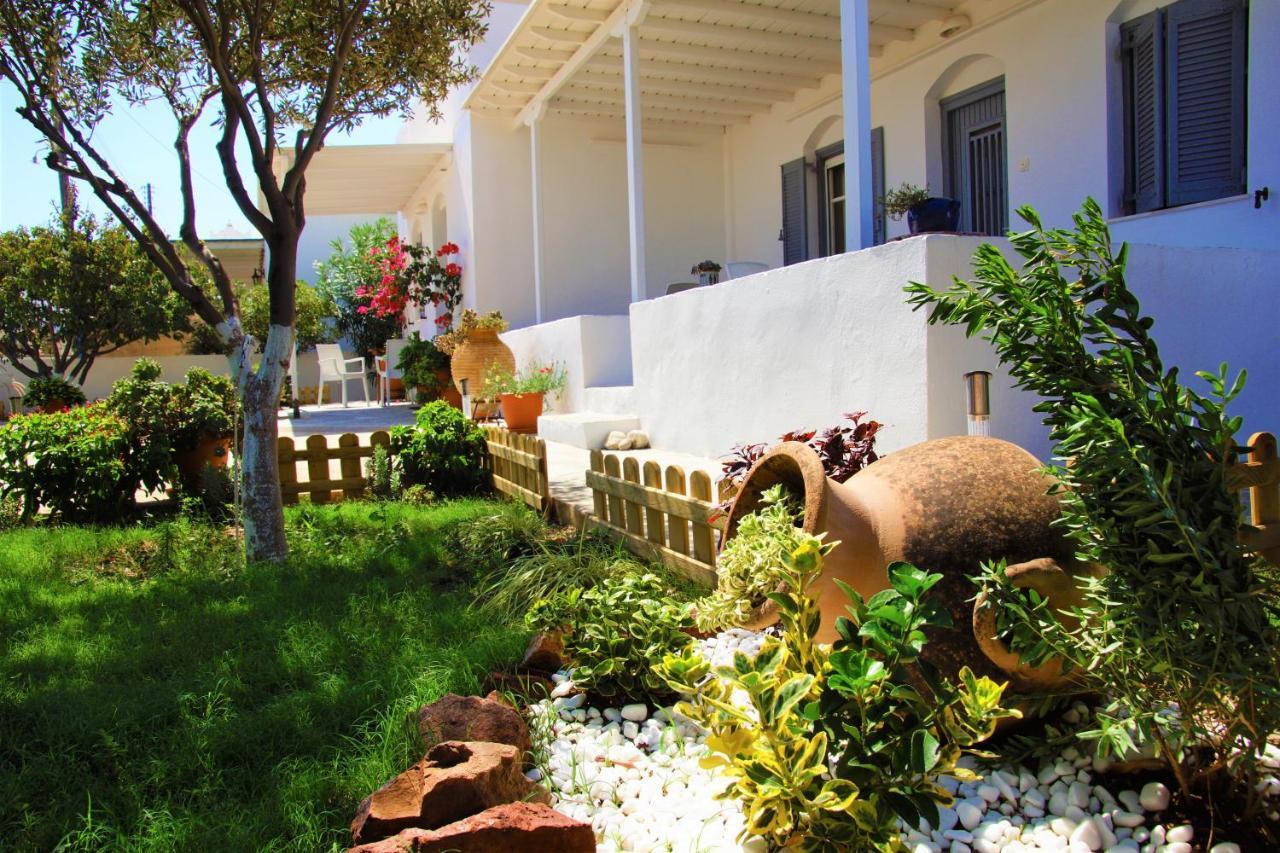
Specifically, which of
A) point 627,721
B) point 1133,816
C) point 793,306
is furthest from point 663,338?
point 1133,816

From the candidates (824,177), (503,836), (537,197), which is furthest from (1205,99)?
(537,197)

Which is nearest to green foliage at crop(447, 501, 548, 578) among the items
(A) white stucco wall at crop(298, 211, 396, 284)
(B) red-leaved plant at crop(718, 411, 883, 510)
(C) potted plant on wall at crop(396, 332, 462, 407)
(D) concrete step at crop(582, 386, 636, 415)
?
(B) red-leaved plant at crop(718, 411, 883, 510)

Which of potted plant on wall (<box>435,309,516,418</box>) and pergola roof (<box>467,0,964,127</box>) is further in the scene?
potted plant on wall (<box>435,309,516,418</box>)

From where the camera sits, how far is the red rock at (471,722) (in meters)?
2.25

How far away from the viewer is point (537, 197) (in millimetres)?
11484

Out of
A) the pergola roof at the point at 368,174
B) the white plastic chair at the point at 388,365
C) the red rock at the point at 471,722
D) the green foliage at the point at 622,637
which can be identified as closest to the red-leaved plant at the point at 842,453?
the green foliage at the point at 622,637

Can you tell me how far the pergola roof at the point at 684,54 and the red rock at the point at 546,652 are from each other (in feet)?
21.6

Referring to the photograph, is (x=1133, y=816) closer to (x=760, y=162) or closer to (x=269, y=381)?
(x=269, y=381)

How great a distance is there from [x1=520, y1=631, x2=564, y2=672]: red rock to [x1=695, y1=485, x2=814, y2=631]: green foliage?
21.7 inches

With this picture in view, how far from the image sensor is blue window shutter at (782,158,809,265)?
10.5 meters

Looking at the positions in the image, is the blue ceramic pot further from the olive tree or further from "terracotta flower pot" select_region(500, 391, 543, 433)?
"terracotta flower pot" select_region(500, 391, 543, 433)

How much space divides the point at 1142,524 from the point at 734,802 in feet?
3.56

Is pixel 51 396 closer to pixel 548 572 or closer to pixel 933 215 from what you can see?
pixel 548 572

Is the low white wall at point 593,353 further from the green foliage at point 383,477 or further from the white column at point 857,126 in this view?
the white column at point 857,126
